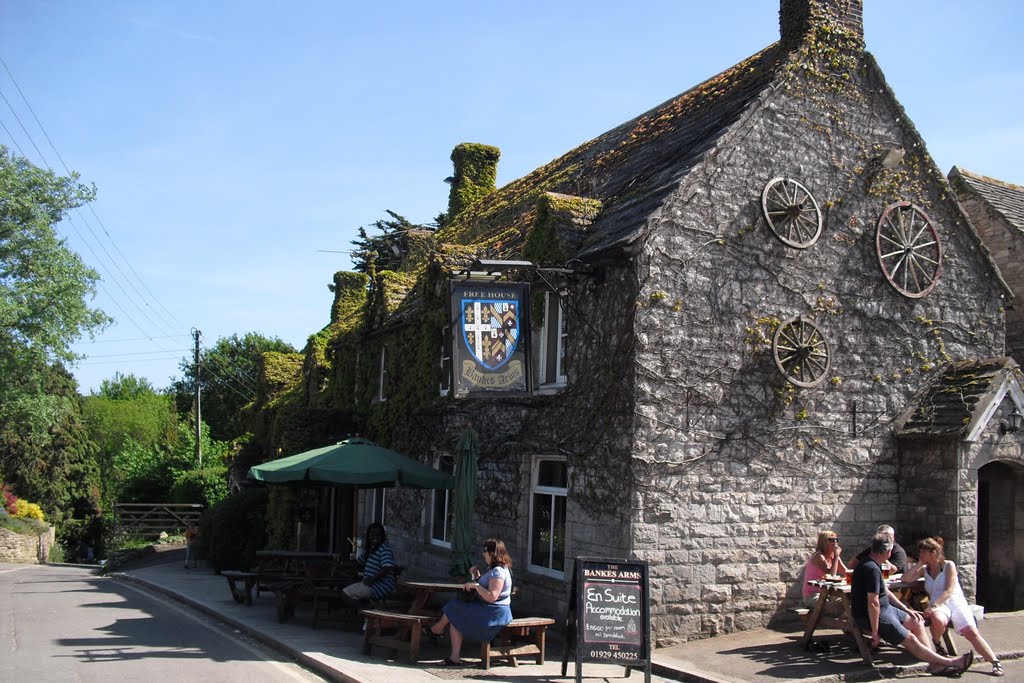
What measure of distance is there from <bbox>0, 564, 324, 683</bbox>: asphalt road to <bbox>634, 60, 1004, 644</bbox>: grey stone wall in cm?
511

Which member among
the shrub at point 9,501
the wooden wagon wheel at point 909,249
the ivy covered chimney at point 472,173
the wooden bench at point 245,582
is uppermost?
the ivy covered chimney at point 472,173

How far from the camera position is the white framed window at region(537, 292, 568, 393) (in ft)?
45.2

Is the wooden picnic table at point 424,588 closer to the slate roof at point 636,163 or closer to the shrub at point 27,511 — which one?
the slate roof at point 636,163

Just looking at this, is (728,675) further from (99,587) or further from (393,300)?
(99,587)

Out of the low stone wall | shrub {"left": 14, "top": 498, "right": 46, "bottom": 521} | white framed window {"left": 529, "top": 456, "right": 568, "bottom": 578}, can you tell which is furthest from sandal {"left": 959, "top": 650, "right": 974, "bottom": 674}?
shrub {"left": 14, "top": 498, "right": 46, "bottom": 521}

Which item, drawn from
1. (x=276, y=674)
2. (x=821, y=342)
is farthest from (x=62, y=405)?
(x=821, y=342)

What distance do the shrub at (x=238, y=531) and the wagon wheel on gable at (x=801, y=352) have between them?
15.8 metres

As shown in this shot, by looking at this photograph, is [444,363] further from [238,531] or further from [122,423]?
[122,423]

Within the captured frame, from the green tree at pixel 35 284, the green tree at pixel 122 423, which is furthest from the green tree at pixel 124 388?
the green tree at pixel 35 284

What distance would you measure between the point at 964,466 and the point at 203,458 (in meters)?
42.3

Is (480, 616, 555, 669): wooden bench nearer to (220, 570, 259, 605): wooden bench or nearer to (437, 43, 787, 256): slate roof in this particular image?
(437, 43, 787, 256): slate roof

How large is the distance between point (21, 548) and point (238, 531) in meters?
20.0

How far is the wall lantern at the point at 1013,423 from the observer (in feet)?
42.5

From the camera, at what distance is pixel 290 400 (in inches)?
1120
